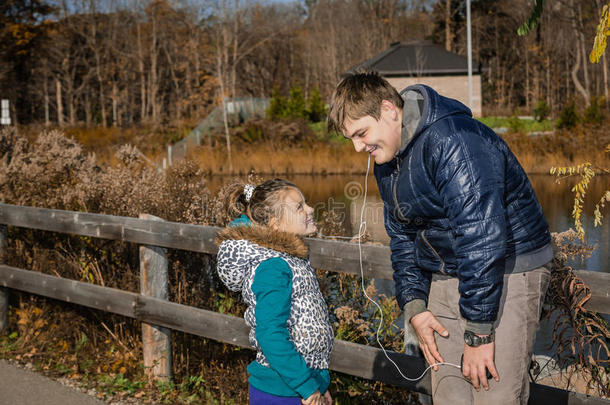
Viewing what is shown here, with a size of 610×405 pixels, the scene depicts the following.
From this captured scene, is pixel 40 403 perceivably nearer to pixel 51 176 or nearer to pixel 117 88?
pixel 51 176

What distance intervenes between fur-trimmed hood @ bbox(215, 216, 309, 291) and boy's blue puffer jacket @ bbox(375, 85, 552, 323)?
1.41ft

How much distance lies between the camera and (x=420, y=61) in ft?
140

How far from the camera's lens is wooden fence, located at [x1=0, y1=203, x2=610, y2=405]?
3.42 meters

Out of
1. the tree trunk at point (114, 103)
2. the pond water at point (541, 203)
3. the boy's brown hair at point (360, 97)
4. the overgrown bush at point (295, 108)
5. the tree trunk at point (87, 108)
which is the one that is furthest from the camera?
the tree trunk at point (114, 103)

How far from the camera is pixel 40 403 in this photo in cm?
442

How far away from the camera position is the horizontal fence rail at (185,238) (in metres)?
2.93

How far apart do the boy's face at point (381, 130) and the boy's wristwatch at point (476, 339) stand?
27.4 inches

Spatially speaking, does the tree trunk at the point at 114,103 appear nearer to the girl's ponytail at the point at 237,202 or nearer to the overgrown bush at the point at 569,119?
the overgrown bush at the point at 569,119

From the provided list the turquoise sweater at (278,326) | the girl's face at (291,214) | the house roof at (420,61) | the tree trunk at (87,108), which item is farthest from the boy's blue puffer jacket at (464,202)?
the tree trunk at (87,108)

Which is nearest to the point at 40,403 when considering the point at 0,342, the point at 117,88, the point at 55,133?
the point at 0,342

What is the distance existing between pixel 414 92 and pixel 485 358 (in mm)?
972

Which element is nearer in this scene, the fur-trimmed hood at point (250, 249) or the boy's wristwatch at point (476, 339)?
the boy's wristwatch at point (476, 339)

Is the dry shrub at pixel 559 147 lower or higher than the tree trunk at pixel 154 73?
lower

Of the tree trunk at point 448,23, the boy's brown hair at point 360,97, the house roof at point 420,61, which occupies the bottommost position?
the boy's brown hair at point 360,97
